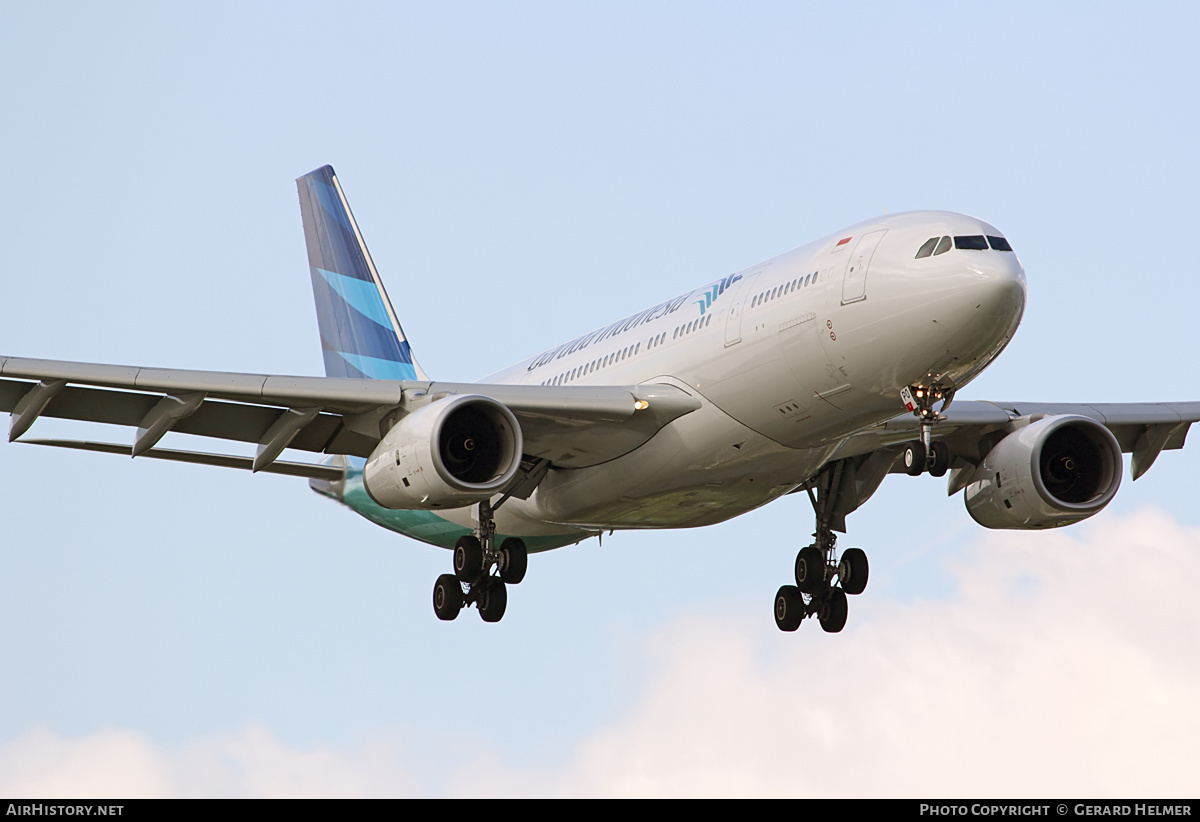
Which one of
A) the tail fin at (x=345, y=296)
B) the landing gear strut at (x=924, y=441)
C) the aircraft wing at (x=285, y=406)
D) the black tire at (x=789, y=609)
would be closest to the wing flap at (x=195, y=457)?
the aircraft wing at (x=285, y=406)

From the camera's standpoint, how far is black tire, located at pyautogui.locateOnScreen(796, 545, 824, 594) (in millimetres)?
28458

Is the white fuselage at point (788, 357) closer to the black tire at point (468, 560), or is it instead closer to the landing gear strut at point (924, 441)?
the landing gear strut at point (924, 441)

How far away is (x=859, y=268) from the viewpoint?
2156 cm

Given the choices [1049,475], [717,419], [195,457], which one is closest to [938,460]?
[717,419]

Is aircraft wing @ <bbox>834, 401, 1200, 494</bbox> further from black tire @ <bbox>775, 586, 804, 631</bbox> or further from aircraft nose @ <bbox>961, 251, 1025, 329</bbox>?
aircraft nose @ <bbox>961, 251, 1025, 329</bbox>

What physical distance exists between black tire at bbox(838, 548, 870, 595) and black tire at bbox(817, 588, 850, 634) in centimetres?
20

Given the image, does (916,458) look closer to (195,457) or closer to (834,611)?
(834,611)

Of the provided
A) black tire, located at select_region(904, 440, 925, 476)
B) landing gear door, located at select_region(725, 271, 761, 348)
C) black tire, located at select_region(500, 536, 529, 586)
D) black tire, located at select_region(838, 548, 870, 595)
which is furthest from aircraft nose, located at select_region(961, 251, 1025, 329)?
black tire, located at select_region(500, 536, 529, 586)

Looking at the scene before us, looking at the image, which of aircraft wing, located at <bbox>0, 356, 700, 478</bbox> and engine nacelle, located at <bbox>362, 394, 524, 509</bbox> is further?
aircraft wing, located at <bbox>0, 356, 700, 478</bbox>

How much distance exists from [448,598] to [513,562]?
4.06ft

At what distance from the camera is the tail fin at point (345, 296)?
34844 mm

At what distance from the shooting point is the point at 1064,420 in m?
26.6
